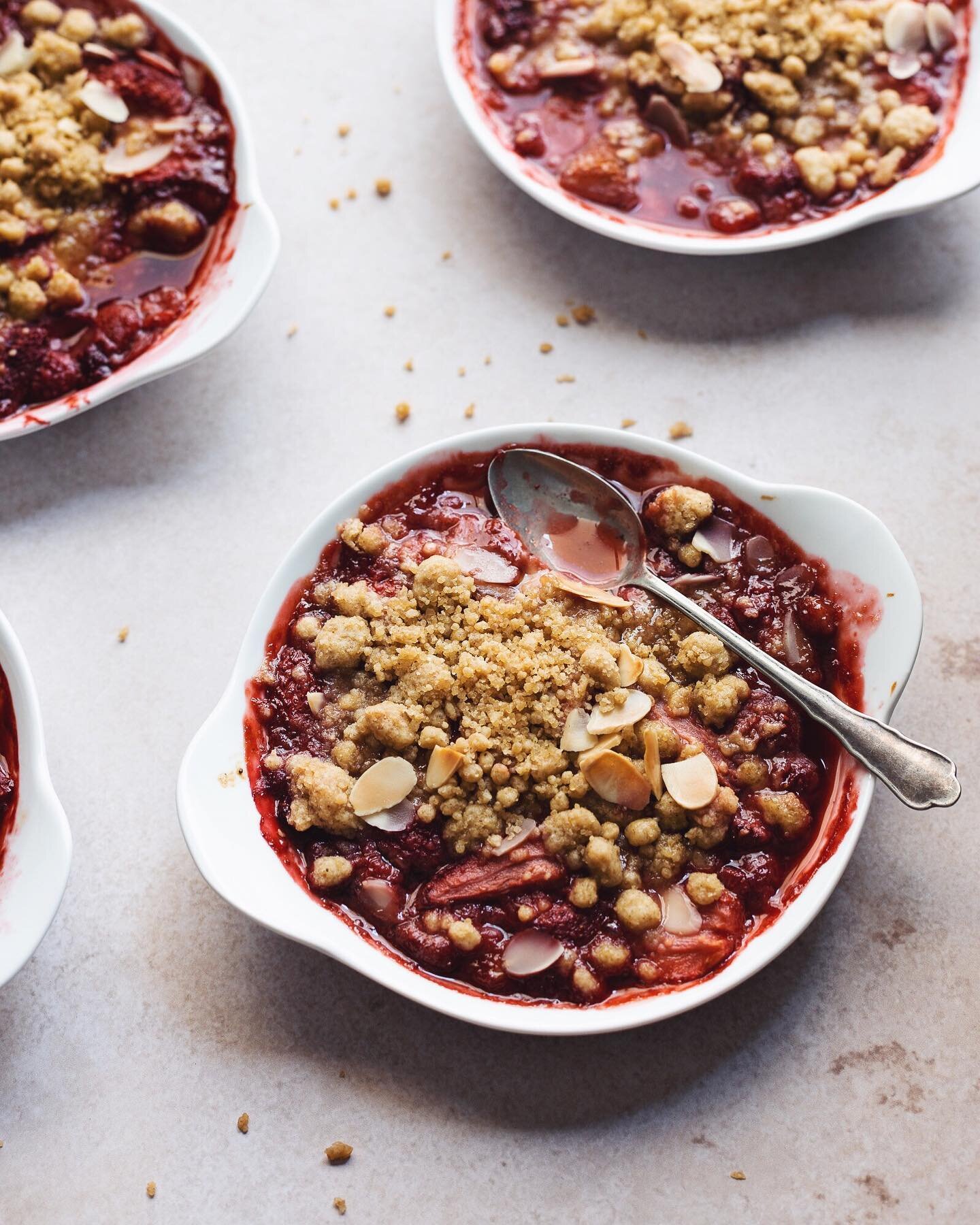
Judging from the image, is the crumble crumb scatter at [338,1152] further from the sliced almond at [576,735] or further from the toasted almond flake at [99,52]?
the toasted almond flake at [99,52]

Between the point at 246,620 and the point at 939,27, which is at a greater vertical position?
the point at 939,27

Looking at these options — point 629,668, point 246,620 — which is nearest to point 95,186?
point 246,620

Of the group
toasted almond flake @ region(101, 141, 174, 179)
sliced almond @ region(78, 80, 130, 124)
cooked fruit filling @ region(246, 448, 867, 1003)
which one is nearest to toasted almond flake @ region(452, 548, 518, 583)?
cooked fruit filling @ region(246, 448, 867, 1003)

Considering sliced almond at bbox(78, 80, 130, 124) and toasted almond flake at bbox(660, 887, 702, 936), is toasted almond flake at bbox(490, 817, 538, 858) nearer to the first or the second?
toasted almond flake at bbox(660, 887, 702, 936)

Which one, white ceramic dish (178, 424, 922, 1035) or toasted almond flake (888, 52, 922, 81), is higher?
toasted almond flake (888, 52, 922, 81)

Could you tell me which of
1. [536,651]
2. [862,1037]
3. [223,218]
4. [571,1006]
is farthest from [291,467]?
[862,1037]

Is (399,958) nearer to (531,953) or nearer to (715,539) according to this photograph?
(531,953)

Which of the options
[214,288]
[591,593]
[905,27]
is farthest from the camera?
[905,27]

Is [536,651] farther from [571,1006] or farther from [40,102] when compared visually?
[40,102]
